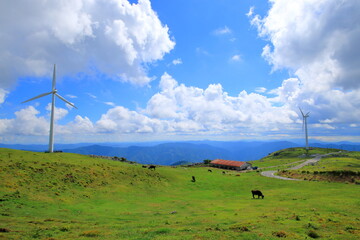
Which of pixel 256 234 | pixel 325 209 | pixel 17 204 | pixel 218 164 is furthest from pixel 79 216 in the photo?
pixel 218 164

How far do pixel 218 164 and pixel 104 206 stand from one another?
11498 centimetres

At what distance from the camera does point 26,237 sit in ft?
54.0

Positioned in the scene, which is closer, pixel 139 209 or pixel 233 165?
pixel 139 209

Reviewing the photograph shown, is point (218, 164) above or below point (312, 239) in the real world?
below

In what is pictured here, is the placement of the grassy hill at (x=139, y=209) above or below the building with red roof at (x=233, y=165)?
above

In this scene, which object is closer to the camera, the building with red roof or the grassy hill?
the grassy hill

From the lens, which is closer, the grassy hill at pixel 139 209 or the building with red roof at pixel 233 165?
the grassy hill at pixel 139 209

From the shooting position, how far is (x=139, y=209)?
33.1 metres

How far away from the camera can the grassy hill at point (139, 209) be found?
1783 centimetres

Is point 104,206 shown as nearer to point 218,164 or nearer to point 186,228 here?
point 186,228

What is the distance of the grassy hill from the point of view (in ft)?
58.5

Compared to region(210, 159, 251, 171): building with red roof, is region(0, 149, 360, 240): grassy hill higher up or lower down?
higher up

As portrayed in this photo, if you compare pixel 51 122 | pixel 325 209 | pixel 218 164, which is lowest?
pixel 218 164

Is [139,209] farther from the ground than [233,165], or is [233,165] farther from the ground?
[139,209]
